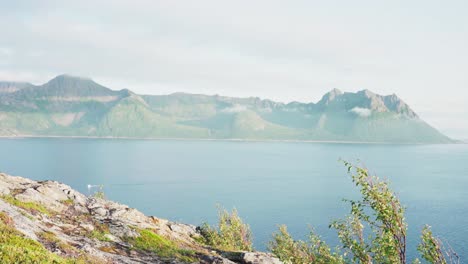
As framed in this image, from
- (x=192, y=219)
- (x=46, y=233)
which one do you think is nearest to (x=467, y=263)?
(x=192, y=219)

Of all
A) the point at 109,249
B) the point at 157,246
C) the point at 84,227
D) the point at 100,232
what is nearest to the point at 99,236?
the point at 100,232

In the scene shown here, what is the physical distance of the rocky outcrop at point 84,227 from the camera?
27.9 meters

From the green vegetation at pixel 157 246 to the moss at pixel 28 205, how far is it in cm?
1034

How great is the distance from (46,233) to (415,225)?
531ft

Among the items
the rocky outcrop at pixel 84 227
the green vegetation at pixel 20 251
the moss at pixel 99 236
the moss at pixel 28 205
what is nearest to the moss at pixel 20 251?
the green vegetation at pixel 20 251

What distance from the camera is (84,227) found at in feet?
124

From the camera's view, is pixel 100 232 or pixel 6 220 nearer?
pixel 6 220

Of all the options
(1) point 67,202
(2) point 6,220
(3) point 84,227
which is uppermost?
(2) point 6,220

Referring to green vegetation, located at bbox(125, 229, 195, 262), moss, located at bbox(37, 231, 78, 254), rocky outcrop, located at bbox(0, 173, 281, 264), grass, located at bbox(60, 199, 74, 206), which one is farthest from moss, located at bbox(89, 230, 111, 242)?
grass, located at bbox(60, 199, 74, 206)

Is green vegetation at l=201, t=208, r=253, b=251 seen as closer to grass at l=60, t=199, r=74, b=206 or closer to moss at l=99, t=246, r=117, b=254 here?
grass at l=60, t=199, r=74, b=206

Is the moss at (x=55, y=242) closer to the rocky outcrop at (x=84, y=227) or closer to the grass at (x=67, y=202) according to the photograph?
the rocky outcrop at (x=84, y=227)

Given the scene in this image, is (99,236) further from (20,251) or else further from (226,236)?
(226,236)

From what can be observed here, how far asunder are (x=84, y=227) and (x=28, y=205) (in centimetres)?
762

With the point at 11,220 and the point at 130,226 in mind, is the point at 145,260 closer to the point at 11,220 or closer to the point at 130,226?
the point at 11,220
